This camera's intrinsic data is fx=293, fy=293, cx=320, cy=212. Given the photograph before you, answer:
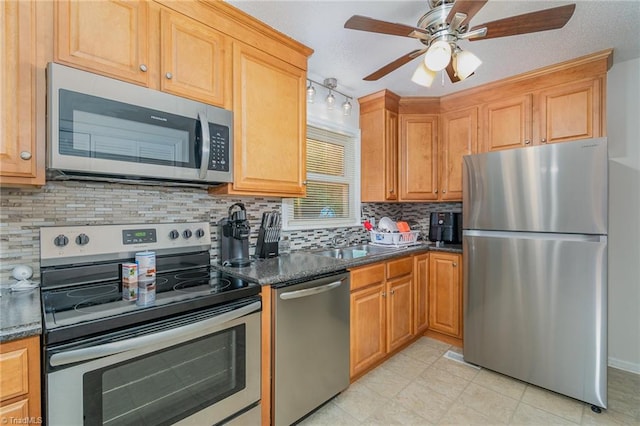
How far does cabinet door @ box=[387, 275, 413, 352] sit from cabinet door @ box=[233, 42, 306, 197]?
44.3 inches

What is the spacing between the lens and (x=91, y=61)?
4.06 feet

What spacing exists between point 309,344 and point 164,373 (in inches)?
30.7

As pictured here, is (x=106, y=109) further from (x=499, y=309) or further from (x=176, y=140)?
(x=499, y=309)

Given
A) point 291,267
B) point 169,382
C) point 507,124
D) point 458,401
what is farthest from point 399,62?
point 458,401

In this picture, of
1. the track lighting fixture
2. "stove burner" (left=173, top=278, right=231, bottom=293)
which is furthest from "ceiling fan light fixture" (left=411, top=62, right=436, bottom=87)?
"stove burner" (left=173, top=278, right=231, bottom=293)

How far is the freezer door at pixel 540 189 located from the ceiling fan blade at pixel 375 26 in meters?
1.26

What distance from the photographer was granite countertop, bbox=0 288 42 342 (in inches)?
34.6

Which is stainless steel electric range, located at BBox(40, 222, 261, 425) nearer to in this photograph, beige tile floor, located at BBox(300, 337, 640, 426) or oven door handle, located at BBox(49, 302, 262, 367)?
oven door handle, located at BBox(49, 302, 262, 367)

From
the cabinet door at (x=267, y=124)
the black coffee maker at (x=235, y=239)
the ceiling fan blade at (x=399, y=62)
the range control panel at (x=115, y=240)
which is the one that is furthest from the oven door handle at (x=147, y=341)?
the ceiling fan blade at (x=399, y=62)

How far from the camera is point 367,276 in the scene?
6.98 ft

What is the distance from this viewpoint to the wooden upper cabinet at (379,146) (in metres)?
2.88

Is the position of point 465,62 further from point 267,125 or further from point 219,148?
point 219,148

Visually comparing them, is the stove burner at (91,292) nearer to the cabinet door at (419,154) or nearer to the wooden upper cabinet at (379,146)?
the wooden upper cabinet at (379,146)

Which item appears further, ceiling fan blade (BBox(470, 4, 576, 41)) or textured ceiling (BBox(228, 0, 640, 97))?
textured ceiling (BBox(228, 0, 640, 97))
